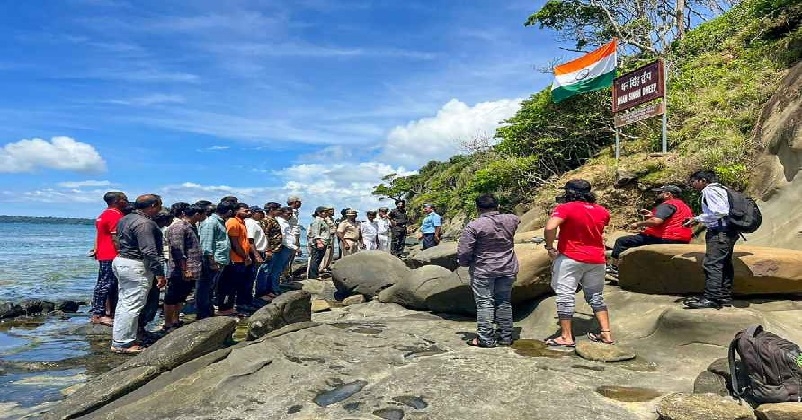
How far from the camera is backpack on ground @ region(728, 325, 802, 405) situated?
399 centimetres

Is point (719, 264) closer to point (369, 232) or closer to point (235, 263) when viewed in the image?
point (235, 263)

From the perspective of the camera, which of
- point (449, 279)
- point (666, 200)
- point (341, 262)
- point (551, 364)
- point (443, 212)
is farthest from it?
point (443, 212)

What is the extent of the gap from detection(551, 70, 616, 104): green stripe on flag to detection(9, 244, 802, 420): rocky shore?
26.8ft

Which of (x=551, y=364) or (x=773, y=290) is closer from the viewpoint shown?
(x=551, y=364)

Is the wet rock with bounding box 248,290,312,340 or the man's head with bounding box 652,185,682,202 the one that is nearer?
the wet rock with bounding box 248,290,312,340

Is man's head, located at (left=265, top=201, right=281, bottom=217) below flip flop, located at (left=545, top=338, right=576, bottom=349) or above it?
above

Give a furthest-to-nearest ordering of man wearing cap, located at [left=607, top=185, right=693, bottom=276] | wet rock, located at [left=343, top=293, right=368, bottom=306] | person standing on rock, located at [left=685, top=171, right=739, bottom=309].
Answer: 1. wet rock, located at [left=343, top=293, right=368, bottom=306]
2. man wearing cap, located at [left=607, top=185, right=693, bottom=276]
3. person standing on rock, located at [left=685, top=171, right=739, bottom=309]

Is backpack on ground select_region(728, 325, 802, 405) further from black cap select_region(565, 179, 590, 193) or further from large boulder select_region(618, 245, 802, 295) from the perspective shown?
large boulder select_region(618, 245, 802, 295)

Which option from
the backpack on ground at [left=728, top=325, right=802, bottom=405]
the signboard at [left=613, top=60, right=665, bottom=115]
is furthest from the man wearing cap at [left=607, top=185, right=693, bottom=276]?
the signboard at [left=613, top=60, right=665, bottom=115]

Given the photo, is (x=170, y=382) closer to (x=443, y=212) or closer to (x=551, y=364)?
(x=551, y=364)

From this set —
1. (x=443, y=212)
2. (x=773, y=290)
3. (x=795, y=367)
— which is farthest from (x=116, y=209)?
(x=443, y=212)

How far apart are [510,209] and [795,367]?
14.1 metres

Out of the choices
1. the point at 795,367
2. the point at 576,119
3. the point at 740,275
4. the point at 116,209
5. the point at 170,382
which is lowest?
the point at 170,382

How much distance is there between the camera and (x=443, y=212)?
36438mm
